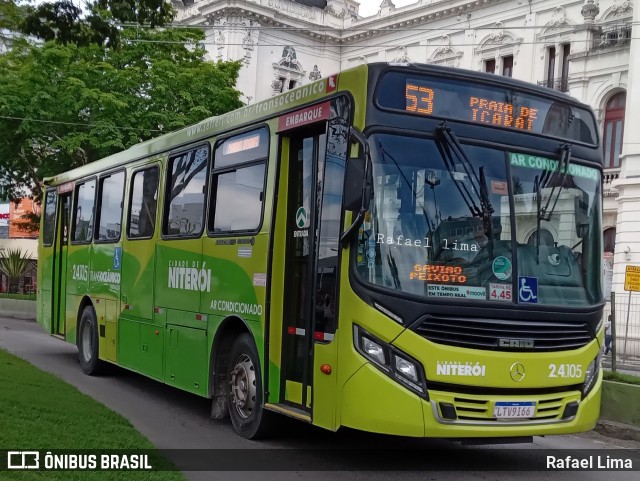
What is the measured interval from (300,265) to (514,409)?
234cm

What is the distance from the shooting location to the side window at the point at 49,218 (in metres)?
15.8

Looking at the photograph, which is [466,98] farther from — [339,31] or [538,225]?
[339,31]

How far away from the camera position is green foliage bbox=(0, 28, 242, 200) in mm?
24203

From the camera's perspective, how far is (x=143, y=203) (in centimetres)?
1149

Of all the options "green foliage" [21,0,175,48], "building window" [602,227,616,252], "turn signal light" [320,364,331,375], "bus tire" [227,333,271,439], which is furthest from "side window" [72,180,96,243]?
"building window" [602,227,616,252]

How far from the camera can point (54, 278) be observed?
1545 centimetres

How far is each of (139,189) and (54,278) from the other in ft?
15.2

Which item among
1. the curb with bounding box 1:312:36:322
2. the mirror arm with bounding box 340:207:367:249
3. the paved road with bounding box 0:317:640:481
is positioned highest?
the mirror arm with bounding box 340:207:367:249

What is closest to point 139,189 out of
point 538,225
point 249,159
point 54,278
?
point 249,159

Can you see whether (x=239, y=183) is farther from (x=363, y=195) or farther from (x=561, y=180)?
(x=561, y=180)

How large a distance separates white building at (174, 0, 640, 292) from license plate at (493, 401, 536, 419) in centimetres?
2333

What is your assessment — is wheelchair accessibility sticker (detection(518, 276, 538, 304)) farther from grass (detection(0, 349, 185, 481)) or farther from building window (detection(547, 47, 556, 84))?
building window (detection(547, 47, 556, 84))

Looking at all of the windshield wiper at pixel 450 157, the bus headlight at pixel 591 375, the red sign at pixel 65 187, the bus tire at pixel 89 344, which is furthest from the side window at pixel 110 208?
the bus headlight at pixel 591 375

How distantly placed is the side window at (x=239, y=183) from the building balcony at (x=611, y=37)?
2841cm
